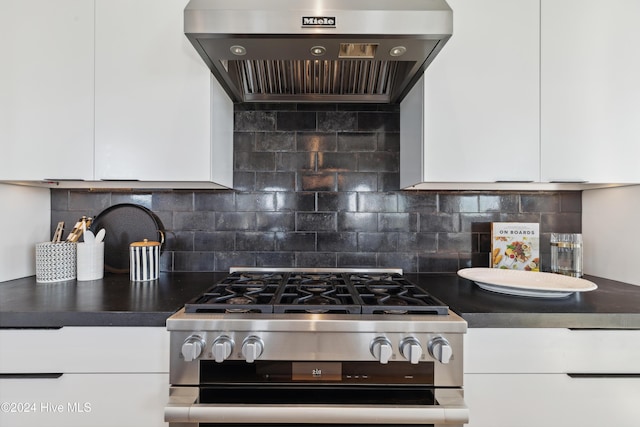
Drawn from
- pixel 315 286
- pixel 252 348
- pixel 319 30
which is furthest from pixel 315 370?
pixel 319 30

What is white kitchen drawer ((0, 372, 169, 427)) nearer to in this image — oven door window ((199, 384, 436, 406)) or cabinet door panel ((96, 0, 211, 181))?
oven door window ((199, 384, 436, 406))

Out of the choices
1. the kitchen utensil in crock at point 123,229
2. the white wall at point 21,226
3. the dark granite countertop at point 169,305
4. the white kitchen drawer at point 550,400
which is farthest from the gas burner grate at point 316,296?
the white wall at point 21,226

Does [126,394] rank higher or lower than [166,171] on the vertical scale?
lower

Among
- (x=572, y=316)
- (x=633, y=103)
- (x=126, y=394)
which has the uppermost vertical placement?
(x=633, y=103)

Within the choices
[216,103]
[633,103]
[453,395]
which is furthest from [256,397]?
[633,103]

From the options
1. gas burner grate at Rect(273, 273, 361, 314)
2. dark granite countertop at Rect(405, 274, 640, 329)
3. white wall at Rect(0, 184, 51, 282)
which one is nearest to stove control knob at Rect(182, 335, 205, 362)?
gas burner grate at Rect(273, 273, 361, 314)

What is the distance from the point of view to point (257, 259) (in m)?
1.67

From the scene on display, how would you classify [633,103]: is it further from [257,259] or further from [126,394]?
[126,394]

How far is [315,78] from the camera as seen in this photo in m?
1.43

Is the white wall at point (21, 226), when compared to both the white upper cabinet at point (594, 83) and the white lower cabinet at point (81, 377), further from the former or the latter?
the white upper cabinet at point (594, 83)

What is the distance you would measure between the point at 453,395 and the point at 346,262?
823mm

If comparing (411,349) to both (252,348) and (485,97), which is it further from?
(485,97)

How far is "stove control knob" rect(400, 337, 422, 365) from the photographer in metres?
0.92

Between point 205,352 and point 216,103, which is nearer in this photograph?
point 205,352
